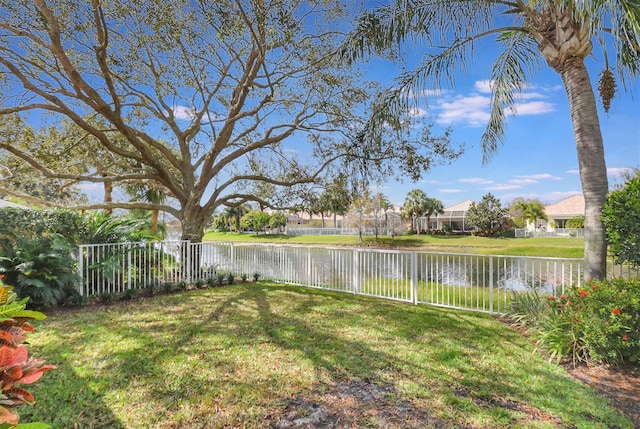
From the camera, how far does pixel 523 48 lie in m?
6.25

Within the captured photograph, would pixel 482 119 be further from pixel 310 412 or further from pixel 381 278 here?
pixel 310 412

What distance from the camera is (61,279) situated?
5.78 meters

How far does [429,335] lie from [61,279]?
6.59m

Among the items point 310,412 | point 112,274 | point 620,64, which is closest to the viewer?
point 310,412

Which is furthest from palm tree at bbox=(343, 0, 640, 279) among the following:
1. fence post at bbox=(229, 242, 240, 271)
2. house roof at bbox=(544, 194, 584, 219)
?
house roof at bbox=(544, 194, 584, 219)

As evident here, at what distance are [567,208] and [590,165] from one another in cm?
4084

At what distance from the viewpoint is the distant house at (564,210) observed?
35219 millimetres

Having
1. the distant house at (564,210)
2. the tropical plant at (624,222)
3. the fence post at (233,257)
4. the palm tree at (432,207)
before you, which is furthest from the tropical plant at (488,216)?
the tropical plant at (624,222)

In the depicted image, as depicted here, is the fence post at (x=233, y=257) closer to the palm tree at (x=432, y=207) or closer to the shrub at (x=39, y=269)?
the shrub at (x=39, y=269)

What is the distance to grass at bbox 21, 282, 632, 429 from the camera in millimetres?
2549

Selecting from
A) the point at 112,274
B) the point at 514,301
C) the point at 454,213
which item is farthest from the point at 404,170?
the point at 454,213

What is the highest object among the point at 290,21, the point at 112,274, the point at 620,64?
the point at 290,21

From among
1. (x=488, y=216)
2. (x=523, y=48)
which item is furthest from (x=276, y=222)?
(x=523, y=48)

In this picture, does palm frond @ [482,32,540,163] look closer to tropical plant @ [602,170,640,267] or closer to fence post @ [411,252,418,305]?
tropical plant @ [602,170,640,267]
